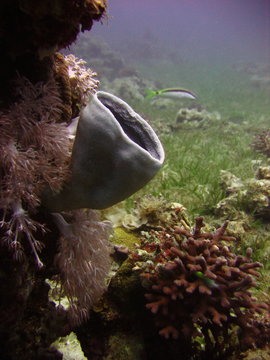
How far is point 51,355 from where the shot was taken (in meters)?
2.01

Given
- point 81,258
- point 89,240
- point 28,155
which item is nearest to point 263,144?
point 89,240

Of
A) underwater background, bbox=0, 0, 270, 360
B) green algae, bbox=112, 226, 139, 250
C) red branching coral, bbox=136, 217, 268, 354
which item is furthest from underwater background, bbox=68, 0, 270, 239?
red branching coral, bbox=136, 217, 268, 354

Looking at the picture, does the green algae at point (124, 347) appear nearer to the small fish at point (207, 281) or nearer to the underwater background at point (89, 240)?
the underwater background at point (89, 240)

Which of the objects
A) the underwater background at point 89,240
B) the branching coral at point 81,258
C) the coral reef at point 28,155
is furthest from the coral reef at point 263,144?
the coral reef at point 28,155

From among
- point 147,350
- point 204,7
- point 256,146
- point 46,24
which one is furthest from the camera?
point 204,7

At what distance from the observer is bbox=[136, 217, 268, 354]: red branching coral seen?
210 centimetres

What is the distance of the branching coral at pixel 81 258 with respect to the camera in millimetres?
2117

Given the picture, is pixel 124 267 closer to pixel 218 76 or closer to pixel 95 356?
pixel 95 356

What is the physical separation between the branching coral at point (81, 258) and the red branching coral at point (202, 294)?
426mm

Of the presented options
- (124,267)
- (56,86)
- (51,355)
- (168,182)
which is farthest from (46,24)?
(168,182)

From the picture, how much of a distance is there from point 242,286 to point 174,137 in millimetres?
8034

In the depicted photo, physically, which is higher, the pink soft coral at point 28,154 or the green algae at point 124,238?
the pink soft coral at point 28,154

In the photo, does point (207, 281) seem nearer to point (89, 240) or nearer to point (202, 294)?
point (202, 294)

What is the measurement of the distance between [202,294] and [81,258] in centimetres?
105
